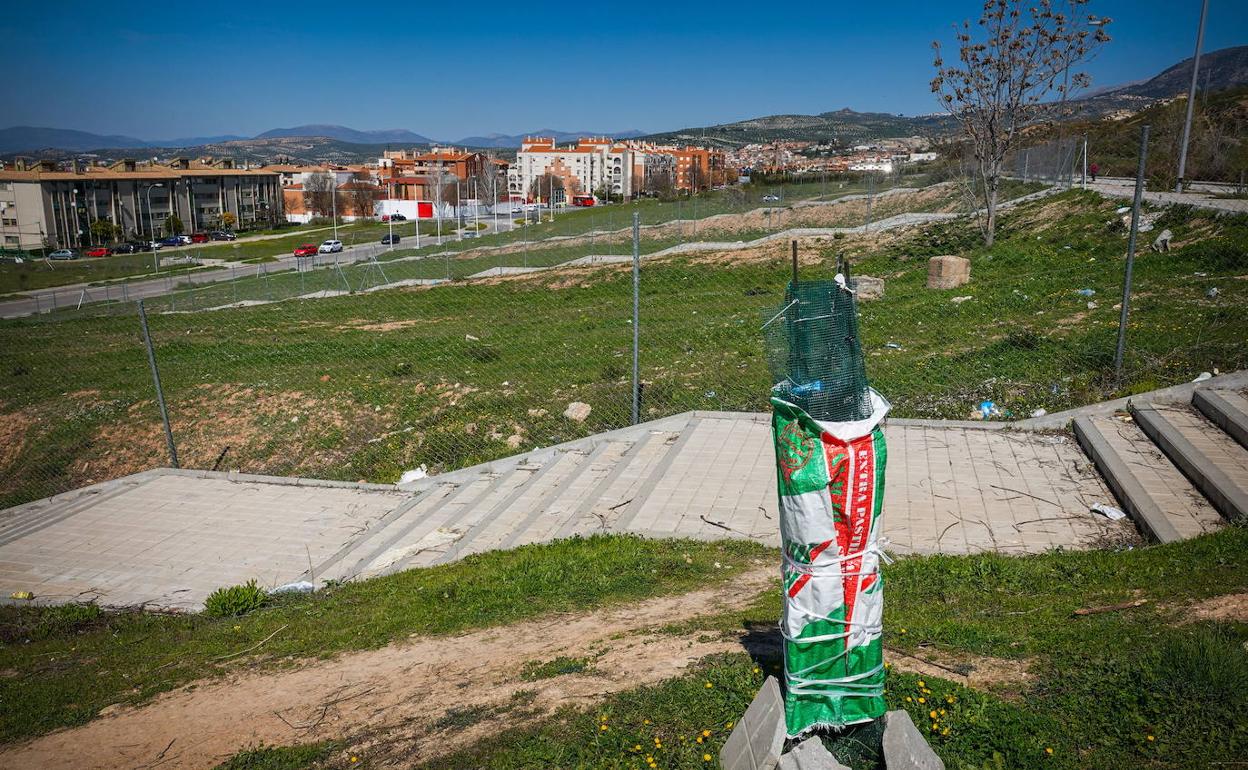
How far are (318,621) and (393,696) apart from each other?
6.20ft

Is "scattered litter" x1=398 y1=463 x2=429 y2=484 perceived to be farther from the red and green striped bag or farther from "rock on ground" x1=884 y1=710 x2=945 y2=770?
"rock on ground" x1=884 y1=710 x2=945 y2=770

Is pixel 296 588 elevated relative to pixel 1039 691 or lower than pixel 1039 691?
A: lower

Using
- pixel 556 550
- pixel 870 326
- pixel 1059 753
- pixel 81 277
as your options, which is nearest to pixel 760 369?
pixel 870 326

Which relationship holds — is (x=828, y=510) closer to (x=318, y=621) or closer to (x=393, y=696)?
(x=393, y=696)

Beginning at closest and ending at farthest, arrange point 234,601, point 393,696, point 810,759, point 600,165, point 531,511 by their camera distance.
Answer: point 810,759, point 393,696, point 234,601, point 531,511, point 600,165

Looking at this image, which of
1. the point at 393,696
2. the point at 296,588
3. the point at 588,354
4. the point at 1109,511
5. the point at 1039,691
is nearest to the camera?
the point at 1039,691

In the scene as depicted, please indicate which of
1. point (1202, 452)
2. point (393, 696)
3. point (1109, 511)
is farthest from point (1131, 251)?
point (393, 696)

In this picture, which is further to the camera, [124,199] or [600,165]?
[600,165]

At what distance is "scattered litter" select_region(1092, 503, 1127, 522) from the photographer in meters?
6.85

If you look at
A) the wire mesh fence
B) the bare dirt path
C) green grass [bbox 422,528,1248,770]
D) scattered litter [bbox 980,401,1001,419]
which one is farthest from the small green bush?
scattered litter [bbox 980,401,1001,419]

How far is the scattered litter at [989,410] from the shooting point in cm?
950

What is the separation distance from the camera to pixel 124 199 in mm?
67938

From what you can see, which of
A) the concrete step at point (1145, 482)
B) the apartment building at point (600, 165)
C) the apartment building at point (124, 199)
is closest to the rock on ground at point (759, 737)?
the concrete step at point (1145, 482)

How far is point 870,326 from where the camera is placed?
13.6 metres
